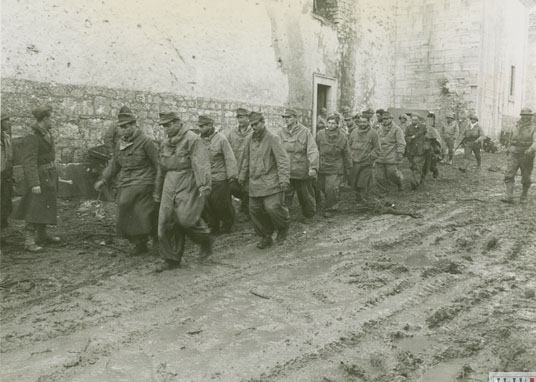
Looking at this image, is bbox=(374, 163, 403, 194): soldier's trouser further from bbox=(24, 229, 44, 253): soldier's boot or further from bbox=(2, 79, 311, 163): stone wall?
bbox=(24, 229, 44, 253): soldier's boot

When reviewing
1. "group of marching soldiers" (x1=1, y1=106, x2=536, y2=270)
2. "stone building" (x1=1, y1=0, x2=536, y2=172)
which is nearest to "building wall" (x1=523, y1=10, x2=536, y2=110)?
"stone building" (x1=1, y1=0, x2=536, y2=172)

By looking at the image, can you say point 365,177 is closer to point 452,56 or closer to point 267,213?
point 267,213

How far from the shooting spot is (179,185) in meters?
5.76

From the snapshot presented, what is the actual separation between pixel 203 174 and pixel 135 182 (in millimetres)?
1003

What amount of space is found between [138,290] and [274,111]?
9765mm

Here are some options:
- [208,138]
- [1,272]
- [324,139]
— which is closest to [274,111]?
[324,139]

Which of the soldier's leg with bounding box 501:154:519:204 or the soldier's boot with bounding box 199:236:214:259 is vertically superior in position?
the soldier's leg with bounding box 501:154:519:204

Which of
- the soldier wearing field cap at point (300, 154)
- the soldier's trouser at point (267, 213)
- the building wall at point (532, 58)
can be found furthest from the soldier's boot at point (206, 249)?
the building wall at point (532, 58)

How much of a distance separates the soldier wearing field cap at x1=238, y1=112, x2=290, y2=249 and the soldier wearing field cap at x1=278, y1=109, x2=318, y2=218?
4.09 ft

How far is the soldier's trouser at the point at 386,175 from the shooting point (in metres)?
11.1

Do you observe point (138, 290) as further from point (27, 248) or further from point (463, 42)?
point (463, 42)

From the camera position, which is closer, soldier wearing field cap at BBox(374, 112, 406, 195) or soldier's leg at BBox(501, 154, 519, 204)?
soldier's leg at BBox(501, 154, 519, 204)

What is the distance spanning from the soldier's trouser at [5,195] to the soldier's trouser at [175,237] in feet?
8.22

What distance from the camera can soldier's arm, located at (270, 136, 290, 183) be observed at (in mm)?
6852
